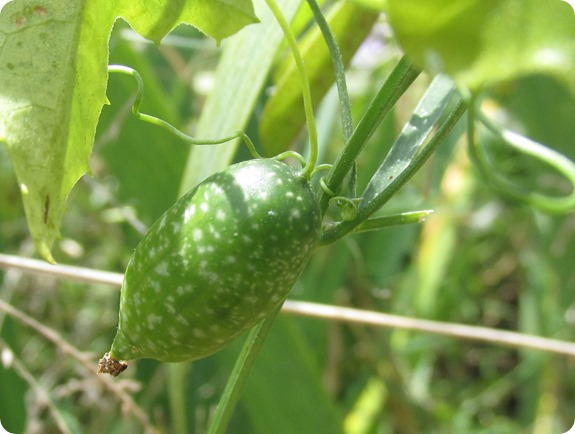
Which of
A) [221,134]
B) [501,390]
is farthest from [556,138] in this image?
[221,134]

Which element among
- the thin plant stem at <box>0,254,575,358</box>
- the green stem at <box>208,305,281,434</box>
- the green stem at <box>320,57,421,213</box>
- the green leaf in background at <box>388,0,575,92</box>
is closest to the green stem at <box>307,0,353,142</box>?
the green stem at <box>320,57,421,213</box>

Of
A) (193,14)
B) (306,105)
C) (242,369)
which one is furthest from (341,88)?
(242,369)

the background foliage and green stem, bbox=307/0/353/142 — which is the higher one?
green stem, bbox=307/0/353/142

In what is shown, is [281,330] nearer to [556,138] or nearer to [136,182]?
[136,182]

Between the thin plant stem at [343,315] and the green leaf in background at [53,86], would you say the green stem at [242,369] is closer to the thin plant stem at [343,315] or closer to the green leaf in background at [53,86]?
the green leaf in background at [53,86]

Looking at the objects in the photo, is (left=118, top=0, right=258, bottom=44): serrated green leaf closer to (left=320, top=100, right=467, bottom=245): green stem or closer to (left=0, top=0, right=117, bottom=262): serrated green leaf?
(left=0, top=0, right=117, bottom=262): serrated green leaf

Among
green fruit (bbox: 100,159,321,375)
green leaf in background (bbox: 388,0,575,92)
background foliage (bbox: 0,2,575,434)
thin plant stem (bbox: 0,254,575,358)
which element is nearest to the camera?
green leaf in background (bbox: 388,0,575,92)
